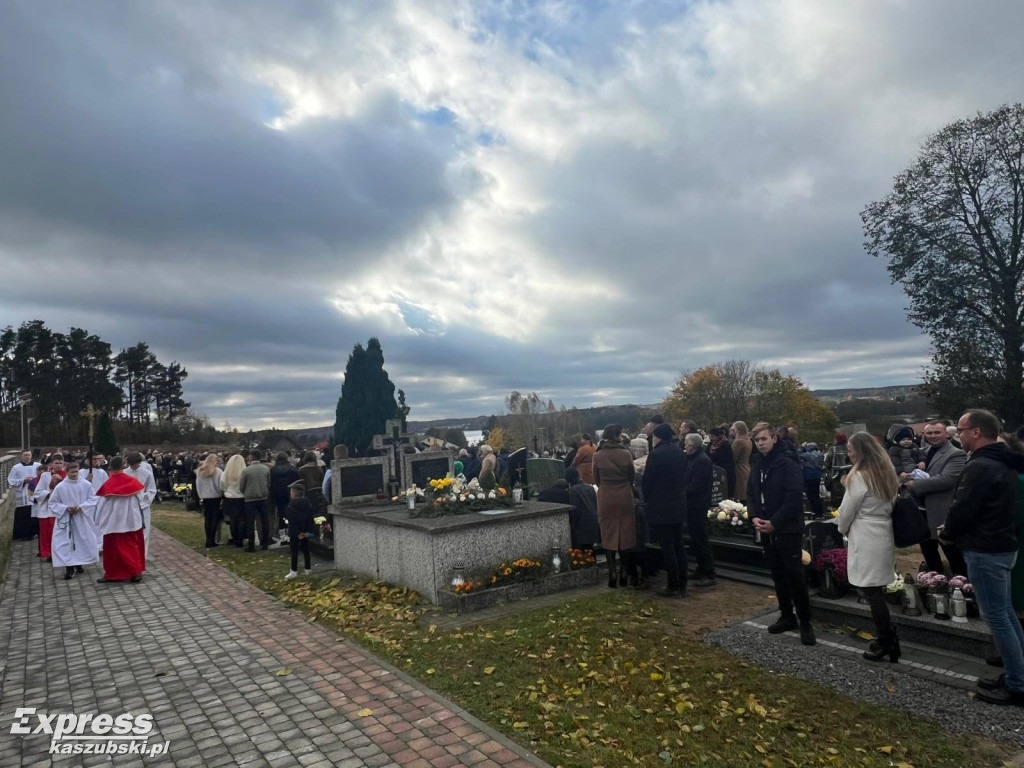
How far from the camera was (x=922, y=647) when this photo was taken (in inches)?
212

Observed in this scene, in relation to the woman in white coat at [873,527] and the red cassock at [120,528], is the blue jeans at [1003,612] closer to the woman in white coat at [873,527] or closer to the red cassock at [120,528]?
the woman in white coat at [873,527]

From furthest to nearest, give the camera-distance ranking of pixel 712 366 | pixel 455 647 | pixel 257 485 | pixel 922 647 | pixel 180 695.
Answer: pixel 712 366, pixel 257 485, pixel 455 647, pixel 922 647, pixel 180 695

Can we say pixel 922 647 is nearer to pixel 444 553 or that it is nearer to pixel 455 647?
A: pixel 455 647

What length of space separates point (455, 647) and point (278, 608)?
3009 millimetres

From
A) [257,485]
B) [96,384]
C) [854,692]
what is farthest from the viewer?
[96,384]

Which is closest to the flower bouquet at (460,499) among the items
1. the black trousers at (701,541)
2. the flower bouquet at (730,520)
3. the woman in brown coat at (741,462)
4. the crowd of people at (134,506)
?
the crowd of people at (134,506)

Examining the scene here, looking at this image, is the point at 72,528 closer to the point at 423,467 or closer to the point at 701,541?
the point at 423,467

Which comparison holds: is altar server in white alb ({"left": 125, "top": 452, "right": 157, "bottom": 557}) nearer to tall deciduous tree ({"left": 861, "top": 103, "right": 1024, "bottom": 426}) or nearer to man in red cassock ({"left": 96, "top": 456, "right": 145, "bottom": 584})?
man in red cassock ({"left": 96, "top": 456, "right": 145, "bottom": 584})

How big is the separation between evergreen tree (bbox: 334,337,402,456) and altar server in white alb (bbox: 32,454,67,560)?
44773 mm

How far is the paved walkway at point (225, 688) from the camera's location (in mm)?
4000

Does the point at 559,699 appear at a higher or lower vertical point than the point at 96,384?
lower

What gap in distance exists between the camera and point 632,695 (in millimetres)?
4680

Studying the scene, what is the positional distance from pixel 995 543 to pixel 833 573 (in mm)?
2302

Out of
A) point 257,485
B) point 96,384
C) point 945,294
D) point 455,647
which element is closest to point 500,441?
point 96,384
